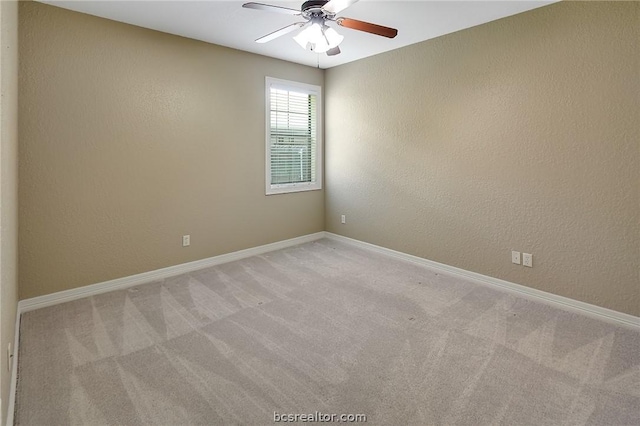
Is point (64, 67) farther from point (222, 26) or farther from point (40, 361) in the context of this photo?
point (40, 361)

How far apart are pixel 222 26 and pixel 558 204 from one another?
349 centimetres

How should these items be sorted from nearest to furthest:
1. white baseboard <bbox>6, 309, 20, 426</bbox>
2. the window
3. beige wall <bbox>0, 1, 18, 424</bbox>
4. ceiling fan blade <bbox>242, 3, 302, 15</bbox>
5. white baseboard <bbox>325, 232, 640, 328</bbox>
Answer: beige wall <bbox>0, 1, 18, 424</bbox> < white baseboard <bbox>6, 309, 20, 426</bbox> < ceiling fan blade <bbox>242, 3, 302, 15</bbox> < white baseboard <bbox>325, 232, 640, 328</bbox> < the window

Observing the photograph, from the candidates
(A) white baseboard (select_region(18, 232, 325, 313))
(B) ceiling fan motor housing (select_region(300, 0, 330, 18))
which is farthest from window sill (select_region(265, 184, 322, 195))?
(B) ceiling fan motor housing (select_region(300, 0, 330, 18))

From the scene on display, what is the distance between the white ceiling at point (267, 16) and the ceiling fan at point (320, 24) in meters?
0.41

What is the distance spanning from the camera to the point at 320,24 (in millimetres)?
2553

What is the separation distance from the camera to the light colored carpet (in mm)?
1795

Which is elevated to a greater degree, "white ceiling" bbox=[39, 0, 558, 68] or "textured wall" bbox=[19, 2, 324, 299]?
"white ceiling" bbox=[39, 0, 558, 68]

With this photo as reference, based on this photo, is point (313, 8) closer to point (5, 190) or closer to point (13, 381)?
point (5, 190)

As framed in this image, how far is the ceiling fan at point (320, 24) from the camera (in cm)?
223

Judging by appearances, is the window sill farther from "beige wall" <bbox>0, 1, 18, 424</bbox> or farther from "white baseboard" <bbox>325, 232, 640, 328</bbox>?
"beige wall" <bbox>0, 1, 18, 424</bbox>

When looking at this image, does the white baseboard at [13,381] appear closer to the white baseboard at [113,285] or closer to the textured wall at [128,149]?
the white baseboard at [113,285]

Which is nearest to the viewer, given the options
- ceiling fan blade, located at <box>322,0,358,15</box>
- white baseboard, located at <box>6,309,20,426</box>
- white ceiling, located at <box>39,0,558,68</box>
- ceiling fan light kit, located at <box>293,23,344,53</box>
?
white baseboard, located at <box>6,309,20,426</box>

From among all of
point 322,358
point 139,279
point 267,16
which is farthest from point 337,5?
point 139,279

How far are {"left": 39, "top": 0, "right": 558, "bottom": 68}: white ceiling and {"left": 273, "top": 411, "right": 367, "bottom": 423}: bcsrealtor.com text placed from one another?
2.95 metres
